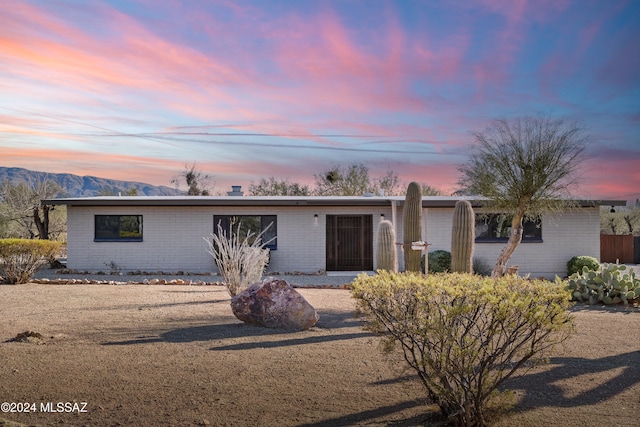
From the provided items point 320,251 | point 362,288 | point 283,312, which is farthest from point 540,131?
point 362,288

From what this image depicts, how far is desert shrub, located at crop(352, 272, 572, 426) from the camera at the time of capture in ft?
15.4

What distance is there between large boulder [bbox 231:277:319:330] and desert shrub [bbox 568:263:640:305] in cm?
713

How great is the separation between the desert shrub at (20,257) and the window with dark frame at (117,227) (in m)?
4.88

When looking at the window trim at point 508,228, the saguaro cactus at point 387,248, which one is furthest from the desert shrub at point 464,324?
the window trim at point 508,228

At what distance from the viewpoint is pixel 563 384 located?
248 inches

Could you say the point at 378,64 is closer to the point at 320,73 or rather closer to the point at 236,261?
A: the point at 320,73

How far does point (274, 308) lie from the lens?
891 cm

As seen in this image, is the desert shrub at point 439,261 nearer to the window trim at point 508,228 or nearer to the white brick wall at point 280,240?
the white brick wall at point 280,240

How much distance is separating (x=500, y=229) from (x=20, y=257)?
15.0 m

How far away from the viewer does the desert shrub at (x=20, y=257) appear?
15.0 meters

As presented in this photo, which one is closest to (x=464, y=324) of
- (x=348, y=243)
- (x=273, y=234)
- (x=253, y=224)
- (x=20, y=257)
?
(x=20, y=257)

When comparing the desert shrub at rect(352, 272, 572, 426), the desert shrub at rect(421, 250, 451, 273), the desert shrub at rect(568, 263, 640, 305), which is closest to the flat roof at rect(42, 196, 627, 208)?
the desert shrub at rect(421, 250, 451, 273)

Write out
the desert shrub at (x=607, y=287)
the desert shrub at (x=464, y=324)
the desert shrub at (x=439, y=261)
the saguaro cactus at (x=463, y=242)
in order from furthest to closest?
the desert shrub at (x=439, y=261) → the desert shrub at (x=607, y=287) → the saguaro cactus at (x=463, y=242) → the desert shrub at (x=464, y=324)

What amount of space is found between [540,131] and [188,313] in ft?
35.2
